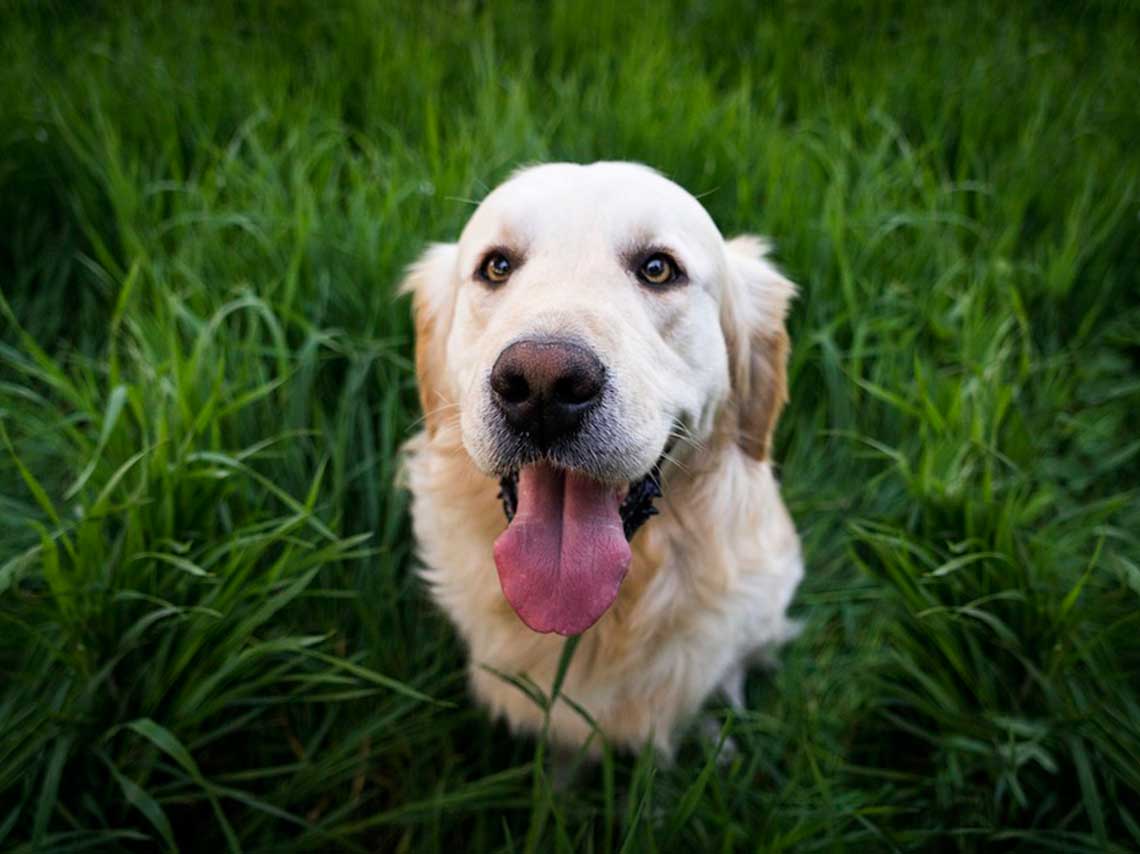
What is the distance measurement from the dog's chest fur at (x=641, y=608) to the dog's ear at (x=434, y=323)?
111 mm

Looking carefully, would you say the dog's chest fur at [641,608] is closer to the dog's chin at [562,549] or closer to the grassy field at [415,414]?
the grassy field at [415,414]

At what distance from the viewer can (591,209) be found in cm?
180

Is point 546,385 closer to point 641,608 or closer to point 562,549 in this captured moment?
point 562,549

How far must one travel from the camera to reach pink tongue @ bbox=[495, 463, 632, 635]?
1.70 metres

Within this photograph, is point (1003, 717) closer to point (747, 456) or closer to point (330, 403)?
point (747, 456)

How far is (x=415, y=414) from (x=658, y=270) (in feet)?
3.70

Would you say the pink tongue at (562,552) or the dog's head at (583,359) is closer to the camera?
the dog's head at (583,359)

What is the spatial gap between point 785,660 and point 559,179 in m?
1.52

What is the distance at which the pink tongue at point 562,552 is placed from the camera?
1701 mm

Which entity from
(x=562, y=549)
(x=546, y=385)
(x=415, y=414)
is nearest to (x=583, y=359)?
(x=546, y=385)

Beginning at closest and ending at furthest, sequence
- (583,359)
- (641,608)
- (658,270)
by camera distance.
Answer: (583,359) < (658,270) < (641,608)

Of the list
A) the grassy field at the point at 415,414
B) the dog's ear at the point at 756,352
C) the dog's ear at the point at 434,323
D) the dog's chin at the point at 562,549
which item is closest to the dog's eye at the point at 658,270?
the dog's ear at the point at 756,352

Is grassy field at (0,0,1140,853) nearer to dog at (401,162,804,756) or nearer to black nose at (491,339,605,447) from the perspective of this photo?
dog at (401,162,804,756)

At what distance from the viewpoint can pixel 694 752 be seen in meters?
2.33
